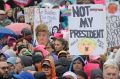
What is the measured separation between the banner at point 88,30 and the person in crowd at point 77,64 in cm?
29

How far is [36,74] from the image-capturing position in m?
14.0

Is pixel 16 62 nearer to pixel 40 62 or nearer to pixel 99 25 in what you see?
pixel 40 62

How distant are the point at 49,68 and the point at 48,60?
0.16 meters

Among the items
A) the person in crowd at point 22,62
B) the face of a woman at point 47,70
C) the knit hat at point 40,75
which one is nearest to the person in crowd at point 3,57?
the person in crowd at point 22,62

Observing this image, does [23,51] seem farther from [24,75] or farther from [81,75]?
[24,75]

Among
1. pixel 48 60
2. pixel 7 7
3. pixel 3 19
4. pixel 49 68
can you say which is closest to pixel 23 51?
pixel 48 60

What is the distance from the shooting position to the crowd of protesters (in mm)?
13984

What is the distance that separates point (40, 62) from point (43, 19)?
12.6ft

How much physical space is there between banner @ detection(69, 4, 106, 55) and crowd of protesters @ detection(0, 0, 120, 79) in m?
0.30

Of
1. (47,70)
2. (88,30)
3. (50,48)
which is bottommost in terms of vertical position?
(50,48)

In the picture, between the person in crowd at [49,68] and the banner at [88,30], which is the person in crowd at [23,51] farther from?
the person in crowd at [49,68]

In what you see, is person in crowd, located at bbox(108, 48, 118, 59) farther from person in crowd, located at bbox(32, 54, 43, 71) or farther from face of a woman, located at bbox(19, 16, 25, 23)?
face of a woman, located at bbox(19, 16, 25, 23)

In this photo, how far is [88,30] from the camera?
15250mm

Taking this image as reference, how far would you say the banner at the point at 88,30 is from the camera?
14961mm
